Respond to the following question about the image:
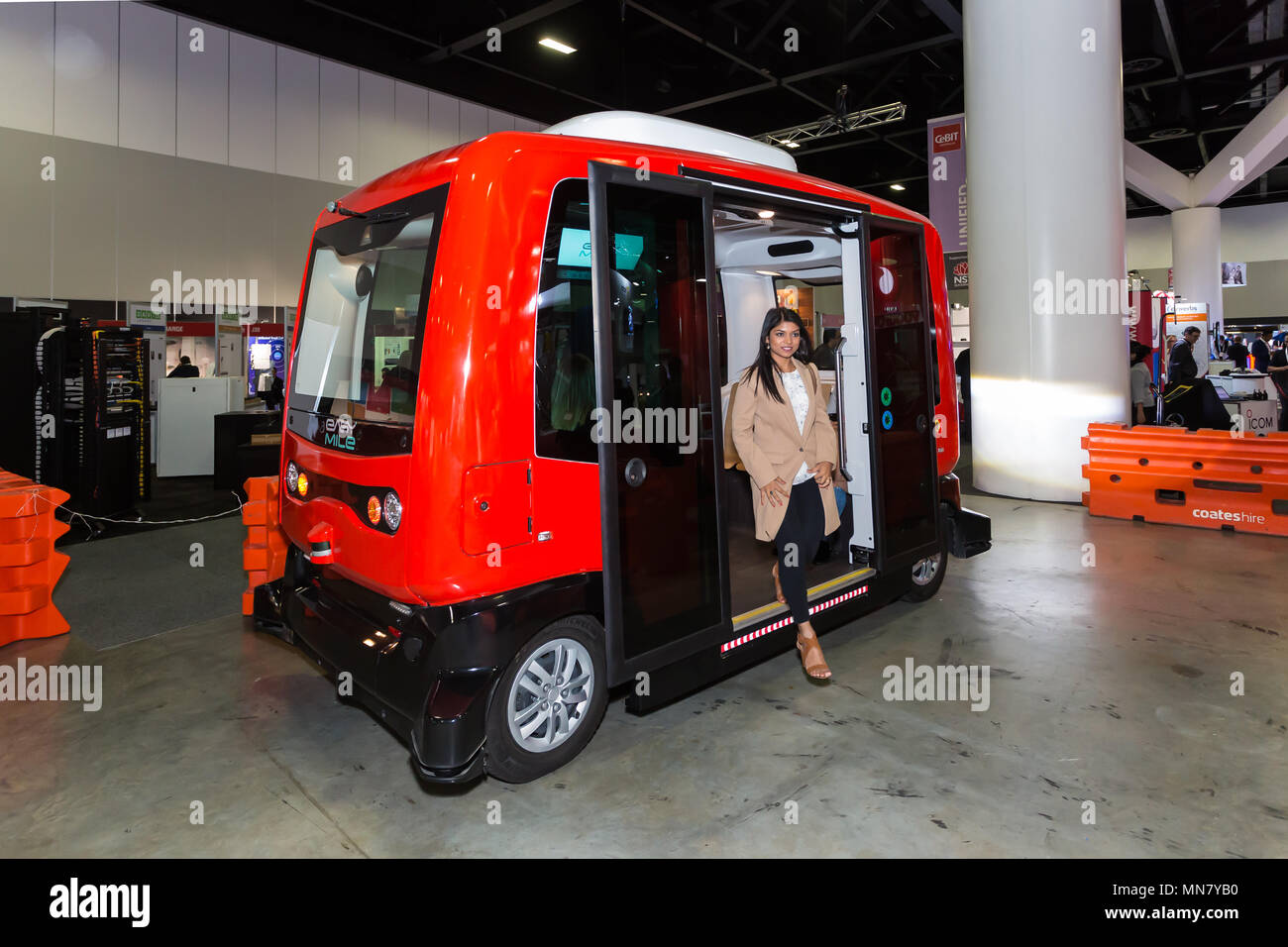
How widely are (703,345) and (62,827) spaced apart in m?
2.78

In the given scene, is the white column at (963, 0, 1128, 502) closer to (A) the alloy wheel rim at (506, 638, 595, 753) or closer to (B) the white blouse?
(B) the white blouse

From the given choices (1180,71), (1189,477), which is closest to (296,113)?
(1189,477)

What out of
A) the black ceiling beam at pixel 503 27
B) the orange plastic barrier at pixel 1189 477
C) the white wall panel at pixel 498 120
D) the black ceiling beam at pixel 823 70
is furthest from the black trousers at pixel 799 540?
the white wall panel at pixel 498 120

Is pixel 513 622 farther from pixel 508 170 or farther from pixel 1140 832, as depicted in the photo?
pixel 1140 832

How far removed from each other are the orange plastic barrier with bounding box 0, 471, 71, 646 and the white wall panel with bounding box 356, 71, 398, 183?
9775 mm

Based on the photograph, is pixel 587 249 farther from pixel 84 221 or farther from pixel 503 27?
pixel 84 221

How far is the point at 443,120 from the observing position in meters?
13.8

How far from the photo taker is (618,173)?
9.19 ft

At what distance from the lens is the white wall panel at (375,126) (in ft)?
41.8

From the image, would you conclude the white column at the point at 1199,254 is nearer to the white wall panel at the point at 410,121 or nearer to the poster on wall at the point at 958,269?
the poster on wall at the point at 958,269

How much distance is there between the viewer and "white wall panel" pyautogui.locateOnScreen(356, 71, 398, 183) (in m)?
12.7

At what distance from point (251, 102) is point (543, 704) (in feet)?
39.8
